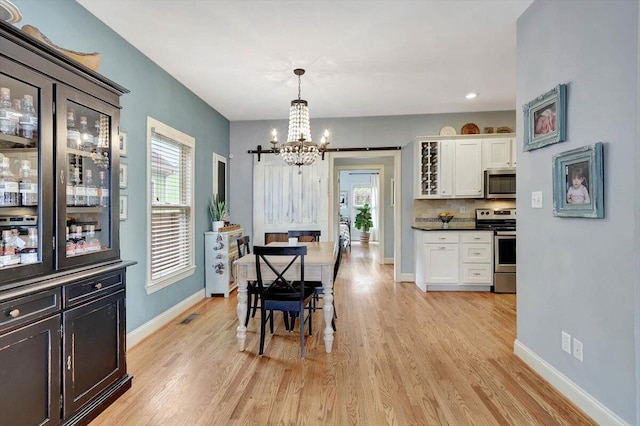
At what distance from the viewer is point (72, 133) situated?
1.92m

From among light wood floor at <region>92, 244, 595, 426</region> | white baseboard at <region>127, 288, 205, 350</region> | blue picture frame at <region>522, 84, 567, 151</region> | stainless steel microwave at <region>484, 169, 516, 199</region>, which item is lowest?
light wood floor at <region>92, 244, 595, 426</region>

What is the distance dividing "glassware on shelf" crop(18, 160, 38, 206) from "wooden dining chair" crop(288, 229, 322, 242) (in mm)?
2971

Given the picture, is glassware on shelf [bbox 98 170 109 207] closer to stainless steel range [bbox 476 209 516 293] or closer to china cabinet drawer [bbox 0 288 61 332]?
china cabinet drawer [bbox 0 288 61 332]

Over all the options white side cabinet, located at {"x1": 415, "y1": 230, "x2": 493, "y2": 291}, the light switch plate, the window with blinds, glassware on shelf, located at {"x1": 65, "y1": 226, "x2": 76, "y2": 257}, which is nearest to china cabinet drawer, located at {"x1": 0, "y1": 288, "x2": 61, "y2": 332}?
glassware on shelf, located at {"x1": 65, "y1": 226, "x2": 76, "y2": 257}

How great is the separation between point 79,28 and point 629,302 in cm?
398

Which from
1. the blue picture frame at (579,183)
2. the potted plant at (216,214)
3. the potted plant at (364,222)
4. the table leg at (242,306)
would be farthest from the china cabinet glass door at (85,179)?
the potted plant at (364,222)

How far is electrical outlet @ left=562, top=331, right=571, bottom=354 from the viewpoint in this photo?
2146mm

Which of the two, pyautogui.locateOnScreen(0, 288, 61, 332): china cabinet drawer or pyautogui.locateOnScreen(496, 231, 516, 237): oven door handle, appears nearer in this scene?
pyautogui.locateOnScreen(0, 288, 61, 332): china cabinet drawer

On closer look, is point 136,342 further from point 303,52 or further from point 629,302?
point 629,302

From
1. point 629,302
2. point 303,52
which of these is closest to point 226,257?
point 303,52

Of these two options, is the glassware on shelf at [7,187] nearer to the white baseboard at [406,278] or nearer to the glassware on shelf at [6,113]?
the glassware on shelf at [6,113]

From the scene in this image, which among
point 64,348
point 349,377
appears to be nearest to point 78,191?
point 64,348

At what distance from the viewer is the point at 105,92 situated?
212 centimetres

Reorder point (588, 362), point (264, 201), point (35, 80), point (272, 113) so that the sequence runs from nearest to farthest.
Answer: point (35, 80) < point (588, 362) < point (272, 113) < point (264, 201)
